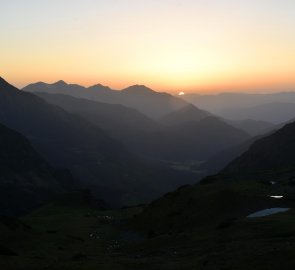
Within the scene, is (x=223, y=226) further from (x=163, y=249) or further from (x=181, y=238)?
(x=163, y=249)

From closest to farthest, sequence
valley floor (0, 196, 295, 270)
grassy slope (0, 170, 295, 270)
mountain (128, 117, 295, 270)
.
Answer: valley floor (0, 196, 295, 270) < mountain (128, 117, 295, 270) < grassy slope (0, 170, 295, 270)

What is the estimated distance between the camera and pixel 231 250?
1385 inches

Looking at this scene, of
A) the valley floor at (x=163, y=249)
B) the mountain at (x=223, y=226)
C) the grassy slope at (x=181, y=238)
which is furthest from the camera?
the grassy slope at (x=181, y=238)

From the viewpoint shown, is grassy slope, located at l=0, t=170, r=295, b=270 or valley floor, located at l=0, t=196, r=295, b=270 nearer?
valley floor, located at l=0, t=196, r=295, b=270

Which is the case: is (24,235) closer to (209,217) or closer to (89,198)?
(209,217)

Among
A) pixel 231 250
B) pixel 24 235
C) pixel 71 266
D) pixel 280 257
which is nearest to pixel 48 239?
pixel 24 235

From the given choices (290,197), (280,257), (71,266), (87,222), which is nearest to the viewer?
(280,257)

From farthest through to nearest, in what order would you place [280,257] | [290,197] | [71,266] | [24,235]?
[290,197], [24,235], [71,266], [280,257]

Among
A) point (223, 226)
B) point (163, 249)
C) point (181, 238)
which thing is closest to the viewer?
point (163, 249)

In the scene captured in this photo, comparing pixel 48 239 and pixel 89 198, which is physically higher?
pixel 48 239

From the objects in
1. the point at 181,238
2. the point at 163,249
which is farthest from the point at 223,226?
the point at 163,249

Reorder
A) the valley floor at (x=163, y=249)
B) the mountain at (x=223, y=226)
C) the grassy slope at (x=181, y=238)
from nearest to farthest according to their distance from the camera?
the valley floor at (x=163, y=249)
the mountain at (x=223, y=226)
the grassy slope at (x=181, y=238)

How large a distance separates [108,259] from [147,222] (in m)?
33.7

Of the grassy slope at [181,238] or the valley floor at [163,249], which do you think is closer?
the valley floor at [163,249]
